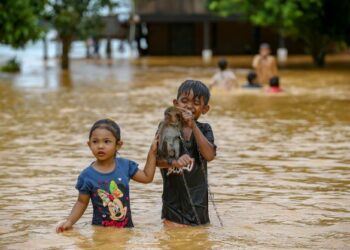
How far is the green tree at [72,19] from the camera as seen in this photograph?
35.2 m

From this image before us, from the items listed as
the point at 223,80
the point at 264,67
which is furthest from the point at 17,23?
the point at 223,80

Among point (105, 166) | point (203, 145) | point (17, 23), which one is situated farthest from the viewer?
point (17, 23)

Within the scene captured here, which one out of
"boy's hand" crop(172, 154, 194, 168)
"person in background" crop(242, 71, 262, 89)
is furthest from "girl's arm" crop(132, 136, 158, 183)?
"person in background" crop(242, 71, 262, 89)

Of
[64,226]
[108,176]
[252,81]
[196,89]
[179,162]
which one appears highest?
[196,89]

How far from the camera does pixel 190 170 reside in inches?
275

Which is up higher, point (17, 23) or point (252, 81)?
point (17, 23)

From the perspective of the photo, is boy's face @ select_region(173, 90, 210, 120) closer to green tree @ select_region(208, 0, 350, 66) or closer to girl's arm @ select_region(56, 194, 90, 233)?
girl's arm @ select_region(56, 194, 90, 233)

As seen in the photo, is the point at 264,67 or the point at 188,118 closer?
Result: the point at 188,118

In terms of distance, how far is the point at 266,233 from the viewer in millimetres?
7004

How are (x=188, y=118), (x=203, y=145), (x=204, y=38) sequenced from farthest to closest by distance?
(x=204, y=38)
(x=203, y=145)
(x=188, y=118)

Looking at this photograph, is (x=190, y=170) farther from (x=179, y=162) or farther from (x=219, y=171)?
(x=219, y=171)

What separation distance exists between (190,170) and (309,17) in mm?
28114

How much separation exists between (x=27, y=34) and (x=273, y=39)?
2946 centimetres

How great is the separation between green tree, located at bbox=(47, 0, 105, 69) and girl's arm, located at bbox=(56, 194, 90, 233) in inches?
1111
